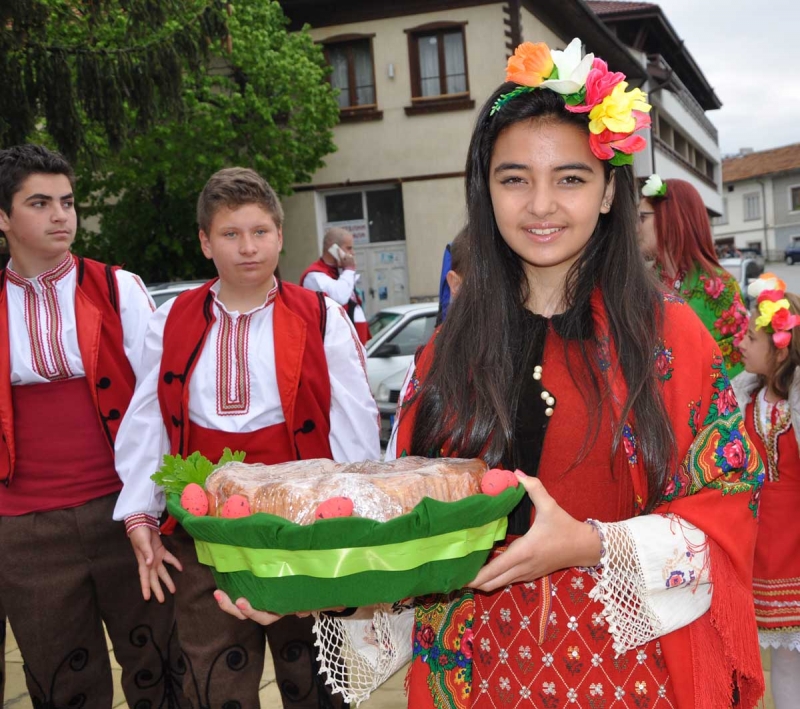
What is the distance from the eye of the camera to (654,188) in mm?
4379

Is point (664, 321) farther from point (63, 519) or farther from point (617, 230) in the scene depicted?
point (63, 519)

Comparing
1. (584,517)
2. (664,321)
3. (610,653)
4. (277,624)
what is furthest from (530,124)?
(277,624)

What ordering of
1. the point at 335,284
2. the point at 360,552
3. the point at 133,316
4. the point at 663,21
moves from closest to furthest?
the point at 360,552 < the point at 133,316 < the point at 335,284 < the point at 663,21

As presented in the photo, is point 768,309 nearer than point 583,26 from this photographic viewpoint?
Yes

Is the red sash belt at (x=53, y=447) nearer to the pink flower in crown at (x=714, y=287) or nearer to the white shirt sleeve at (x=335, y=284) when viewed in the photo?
the pink flower in crown at (x=714, y=287)

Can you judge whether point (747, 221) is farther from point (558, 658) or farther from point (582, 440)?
point (558, 658)

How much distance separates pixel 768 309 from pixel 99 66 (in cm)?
547

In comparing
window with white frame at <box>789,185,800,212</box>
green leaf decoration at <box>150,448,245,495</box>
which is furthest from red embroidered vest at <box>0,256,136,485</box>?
window with white frame at <box>789,185,800,212</box>

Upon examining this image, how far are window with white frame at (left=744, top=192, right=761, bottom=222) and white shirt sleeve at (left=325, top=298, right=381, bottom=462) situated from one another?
72.8 metres

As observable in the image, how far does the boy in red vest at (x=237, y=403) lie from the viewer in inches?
109

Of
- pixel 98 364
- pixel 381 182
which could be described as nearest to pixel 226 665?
pixel 98 364

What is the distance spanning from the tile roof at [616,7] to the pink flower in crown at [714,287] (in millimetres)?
24446

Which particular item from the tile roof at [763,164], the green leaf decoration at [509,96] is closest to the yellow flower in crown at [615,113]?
the green leaf decoration at [509,96]

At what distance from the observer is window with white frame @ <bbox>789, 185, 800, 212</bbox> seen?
66750 millimetres
